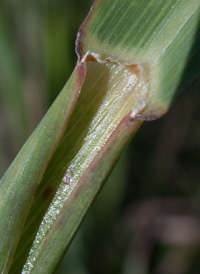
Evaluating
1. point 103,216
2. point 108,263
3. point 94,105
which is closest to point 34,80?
point 103,216

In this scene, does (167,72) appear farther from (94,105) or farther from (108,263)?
A: (108,263)

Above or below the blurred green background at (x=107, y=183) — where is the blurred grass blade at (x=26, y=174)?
above

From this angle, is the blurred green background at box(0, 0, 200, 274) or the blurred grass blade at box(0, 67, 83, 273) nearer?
the blurred grass blade at box(0, 67, 83, 273)

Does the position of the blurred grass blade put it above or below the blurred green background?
above

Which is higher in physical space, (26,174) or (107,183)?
(26,174)

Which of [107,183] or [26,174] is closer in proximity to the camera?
[26,174]

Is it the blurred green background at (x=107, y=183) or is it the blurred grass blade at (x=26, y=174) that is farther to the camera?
the blurred green background at (x=107, y=183)
